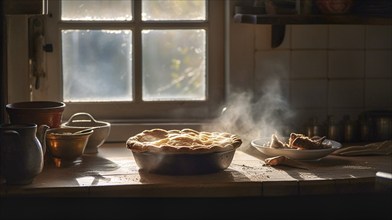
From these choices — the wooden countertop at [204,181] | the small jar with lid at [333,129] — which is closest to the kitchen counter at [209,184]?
the wooden countertop at [204,181]

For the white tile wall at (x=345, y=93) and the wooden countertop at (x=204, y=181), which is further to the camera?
the white tile wall at (x=345, y=93)

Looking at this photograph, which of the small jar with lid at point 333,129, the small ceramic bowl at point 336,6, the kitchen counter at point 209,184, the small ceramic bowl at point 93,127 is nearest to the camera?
the kitchen counter at point 209,184

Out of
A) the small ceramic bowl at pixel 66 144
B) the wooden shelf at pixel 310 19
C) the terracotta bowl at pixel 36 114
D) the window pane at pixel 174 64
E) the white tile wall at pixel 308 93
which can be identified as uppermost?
the wooden shelf at pixel 310 19

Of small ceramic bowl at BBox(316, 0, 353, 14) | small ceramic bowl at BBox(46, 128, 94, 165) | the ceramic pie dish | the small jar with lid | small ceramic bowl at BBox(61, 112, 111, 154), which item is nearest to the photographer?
the ceramic pie dish

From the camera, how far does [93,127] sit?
2736 millimetres

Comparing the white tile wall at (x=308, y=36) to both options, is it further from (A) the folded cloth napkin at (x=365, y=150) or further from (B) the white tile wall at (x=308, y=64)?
(A) the folded cloth napkin at (x=365, y=150)

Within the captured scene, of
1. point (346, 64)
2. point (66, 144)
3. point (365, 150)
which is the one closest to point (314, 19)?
point (346, 64)

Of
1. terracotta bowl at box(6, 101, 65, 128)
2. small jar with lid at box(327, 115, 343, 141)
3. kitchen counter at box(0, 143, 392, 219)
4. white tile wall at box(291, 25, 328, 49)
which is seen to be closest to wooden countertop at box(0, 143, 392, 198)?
kitchen counter at box(0, 143, 392, 219)

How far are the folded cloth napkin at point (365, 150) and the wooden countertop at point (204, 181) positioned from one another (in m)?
0.16

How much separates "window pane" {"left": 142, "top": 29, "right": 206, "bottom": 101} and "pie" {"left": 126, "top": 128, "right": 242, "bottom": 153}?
0.43m

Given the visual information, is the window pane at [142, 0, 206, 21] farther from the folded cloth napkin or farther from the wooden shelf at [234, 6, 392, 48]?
the folded cloth napkin

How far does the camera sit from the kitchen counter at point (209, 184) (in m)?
2.23

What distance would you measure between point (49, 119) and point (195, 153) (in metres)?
0.57

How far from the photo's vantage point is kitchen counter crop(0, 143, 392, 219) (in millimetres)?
2231
